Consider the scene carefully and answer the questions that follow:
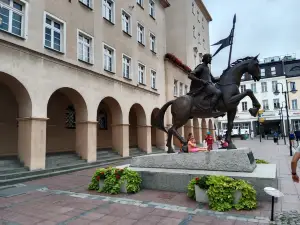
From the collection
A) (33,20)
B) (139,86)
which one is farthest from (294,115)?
(33,20)

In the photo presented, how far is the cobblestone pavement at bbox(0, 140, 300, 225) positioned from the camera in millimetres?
4902

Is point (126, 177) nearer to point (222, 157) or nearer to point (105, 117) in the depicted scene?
point (222, 157)

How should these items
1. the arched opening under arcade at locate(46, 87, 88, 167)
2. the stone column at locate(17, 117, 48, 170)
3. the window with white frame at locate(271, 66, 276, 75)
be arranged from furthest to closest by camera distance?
the window with white frame at locate(271, 66, 276, 75), the arched opening under arcade at locate(46, 87, 88, 167), the stone column at locate(17, 117, 48, 170)

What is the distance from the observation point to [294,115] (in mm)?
52469

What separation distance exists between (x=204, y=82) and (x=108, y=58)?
34.0ft

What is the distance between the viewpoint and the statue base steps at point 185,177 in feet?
19.3

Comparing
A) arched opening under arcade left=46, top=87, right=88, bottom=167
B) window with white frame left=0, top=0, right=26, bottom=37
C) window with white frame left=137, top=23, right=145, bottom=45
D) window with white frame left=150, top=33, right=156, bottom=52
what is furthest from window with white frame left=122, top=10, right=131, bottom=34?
window with white frame left=0, top=0, right=26, bottom=37

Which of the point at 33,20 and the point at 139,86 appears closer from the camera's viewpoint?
the point at 33,20

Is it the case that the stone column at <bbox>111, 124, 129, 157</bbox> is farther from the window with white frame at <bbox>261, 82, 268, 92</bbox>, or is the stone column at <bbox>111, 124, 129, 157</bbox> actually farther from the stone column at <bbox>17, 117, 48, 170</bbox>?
the window with white frame at <bbox>261, 82, 268, 92</bbox>

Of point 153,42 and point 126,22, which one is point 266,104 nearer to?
point 153,42

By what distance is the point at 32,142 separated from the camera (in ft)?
34.9

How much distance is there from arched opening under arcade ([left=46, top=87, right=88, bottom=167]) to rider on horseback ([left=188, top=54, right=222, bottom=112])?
7.72m

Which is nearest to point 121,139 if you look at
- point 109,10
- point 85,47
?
point 85,47

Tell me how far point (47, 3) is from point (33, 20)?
149 cm
